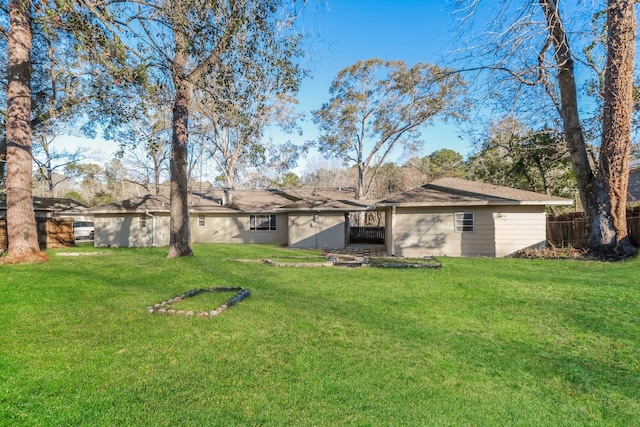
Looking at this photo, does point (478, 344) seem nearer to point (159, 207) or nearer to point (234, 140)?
point (159, 207)

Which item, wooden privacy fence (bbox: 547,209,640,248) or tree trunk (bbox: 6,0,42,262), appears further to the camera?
wooden privacy fence (bbox: 547,209,640,248)

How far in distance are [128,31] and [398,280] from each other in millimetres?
7158

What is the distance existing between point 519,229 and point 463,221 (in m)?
2.06

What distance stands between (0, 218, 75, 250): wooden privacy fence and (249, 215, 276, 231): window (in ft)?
29.8

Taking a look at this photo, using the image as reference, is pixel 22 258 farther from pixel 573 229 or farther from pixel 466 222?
pixel 573 229

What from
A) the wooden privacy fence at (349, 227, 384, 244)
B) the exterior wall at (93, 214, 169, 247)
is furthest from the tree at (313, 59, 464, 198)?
the exterior wall at (93, 214, 169, 247)

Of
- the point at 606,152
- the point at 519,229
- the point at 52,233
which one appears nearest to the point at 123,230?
the point at 52,233

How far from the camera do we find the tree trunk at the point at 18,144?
909 cm

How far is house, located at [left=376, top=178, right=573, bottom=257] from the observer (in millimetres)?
13047

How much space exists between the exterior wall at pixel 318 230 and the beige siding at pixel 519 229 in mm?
7367

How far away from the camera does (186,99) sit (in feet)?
35.6

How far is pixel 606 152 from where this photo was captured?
9742 mm

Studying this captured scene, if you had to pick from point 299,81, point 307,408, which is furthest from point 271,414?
point 299,81

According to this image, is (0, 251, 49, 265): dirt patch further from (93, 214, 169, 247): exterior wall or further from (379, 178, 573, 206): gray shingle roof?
(379, 178, 573, 206): gray shingle roof
